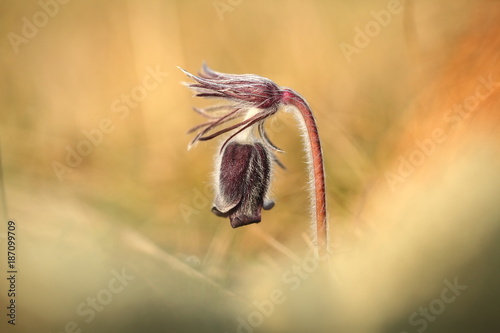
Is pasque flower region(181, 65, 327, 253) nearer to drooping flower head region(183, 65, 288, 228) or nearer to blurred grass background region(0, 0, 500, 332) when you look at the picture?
drooping flower head region(183, 65, 288, 228)

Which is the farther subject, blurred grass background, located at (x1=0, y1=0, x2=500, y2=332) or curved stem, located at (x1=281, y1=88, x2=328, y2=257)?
blurred grass background, located at (x1=0, y1=0, x2=500, y2=332)

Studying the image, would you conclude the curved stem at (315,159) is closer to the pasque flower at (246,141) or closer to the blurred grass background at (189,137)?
the pasque flower at (246,141)

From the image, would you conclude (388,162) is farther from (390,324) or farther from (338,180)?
(390,324)

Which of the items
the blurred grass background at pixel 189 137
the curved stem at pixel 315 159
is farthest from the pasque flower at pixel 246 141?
the blurred grass background at pixel 189 137

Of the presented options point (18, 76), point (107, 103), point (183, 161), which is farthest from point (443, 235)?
point (18, 76)

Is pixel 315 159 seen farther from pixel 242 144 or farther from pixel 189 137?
pixel 189 137

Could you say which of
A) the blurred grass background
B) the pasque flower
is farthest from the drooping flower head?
the blurred grass background
